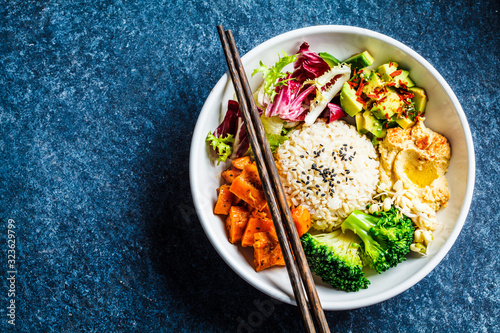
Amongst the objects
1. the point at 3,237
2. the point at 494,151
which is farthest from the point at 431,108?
the point at 3,237

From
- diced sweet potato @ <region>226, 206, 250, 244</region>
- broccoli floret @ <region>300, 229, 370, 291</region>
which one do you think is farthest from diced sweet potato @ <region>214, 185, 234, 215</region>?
broccoli floret @ <region>300, 229, 370, 291</region>

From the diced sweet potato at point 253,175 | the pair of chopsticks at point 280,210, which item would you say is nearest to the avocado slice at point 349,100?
the pair of chopsticks at point 280,210

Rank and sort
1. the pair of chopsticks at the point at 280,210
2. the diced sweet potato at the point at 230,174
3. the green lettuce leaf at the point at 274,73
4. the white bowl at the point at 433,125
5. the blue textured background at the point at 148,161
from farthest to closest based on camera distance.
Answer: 1. the blue textured background at the point at 148,161
2. the diced sweet potato at the point at 230,174
3. the green lettuce leaf at the point at 274,73
4. the white bowl at the point at 433,125
5. the pair of chopsticks at the point at 280,210

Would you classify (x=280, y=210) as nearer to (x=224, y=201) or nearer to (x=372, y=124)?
(x=224, y=201)

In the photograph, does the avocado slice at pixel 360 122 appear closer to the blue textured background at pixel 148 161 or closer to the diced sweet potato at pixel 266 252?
the blue textured background at pixel 148 161

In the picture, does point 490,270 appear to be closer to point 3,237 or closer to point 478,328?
point 478,328

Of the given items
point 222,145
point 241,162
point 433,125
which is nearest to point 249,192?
point 241,162
